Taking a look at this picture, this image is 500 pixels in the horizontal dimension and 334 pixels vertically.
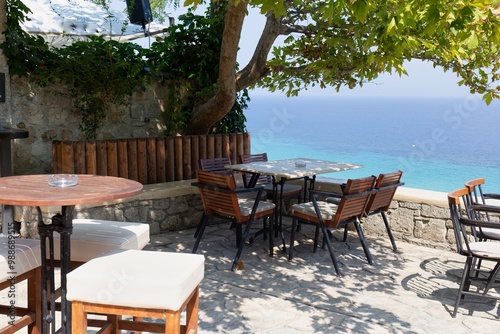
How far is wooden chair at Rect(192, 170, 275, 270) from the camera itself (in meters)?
4.51

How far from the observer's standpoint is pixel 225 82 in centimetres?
607

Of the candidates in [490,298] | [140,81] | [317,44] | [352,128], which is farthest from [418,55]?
[352,128]

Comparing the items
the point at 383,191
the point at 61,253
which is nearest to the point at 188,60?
the point at 383,191

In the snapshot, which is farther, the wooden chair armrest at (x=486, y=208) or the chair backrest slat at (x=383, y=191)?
the chair backrest slat at (x=383, y=191)

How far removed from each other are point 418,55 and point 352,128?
3540 cm

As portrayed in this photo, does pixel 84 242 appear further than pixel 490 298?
No

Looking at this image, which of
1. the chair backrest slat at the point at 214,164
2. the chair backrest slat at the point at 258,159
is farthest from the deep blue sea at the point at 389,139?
the chair backrest slat at the point at 214,164

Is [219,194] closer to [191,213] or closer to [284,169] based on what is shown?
[284,169]

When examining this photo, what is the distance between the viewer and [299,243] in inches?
213

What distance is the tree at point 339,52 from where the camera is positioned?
380cm

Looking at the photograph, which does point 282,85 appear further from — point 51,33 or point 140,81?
point 51,33

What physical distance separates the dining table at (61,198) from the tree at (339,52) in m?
1.15

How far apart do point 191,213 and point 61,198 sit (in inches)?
147

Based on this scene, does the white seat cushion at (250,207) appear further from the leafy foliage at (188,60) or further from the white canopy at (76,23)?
the white canopy at (76,23)
